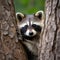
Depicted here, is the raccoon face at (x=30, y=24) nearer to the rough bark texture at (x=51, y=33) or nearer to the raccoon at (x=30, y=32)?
the raccoon at (x=30, y=32)

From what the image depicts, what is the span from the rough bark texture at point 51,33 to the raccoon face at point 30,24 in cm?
113

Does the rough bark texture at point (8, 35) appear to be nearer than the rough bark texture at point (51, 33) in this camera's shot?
Answer: No

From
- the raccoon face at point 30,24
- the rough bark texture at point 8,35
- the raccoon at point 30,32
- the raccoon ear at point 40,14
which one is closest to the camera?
the rough bark texture at point 8,35

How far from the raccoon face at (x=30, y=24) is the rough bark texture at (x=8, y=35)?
2.31 ft

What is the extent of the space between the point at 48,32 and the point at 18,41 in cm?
75

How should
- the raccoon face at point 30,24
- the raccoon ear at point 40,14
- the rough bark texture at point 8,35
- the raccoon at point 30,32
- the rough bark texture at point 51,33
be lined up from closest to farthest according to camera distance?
the rough bark texture at point 51,33 < the rough bark texture at point 8,35 < the raccoon at point 30,32 < the raccoon face at point 30,24 < the raccoon ear at point 40,14

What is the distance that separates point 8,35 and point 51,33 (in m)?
0.79

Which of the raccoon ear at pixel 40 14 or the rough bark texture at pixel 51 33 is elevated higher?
the raccoon ear at pixel 40 14

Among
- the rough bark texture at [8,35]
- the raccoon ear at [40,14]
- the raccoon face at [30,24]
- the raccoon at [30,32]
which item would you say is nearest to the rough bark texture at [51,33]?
the rough bark texture at [8,35]

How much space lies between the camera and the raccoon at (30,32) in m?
5.89

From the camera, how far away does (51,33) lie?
4816 millimetres

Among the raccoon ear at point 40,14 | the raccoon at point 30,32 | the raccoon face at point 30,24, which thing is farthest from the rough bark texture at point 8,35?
the raccoon ear at point 40,14

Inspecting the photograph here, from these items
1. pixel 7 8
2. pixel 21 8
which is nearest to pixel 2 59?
pixel 7 8

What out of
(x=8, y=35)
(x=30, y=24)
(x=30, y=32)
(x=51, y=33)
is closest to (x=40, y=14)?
(x=30, y=24)
